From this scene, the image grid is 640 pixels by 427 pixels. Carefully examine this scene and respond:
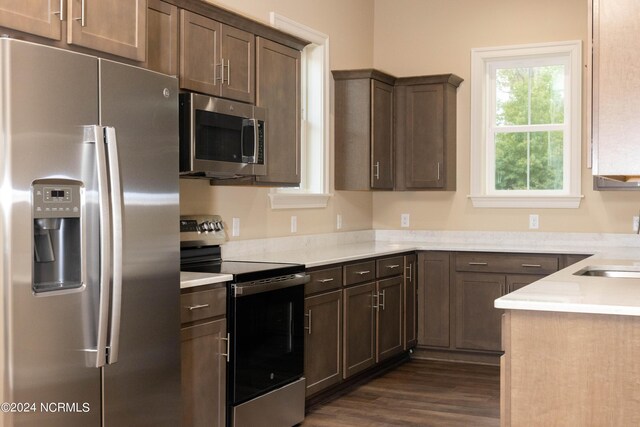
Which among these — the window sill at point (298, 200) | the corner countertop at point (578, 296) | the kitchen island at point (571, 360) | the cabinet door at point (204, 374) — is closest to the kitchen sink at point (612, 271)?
the corner countertop at point (578, 296)

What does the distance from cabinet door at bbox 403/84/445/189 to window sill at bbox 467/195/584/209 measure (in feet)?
1.39

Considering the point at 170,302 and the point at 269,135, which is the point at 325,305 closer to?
the point at 269,135

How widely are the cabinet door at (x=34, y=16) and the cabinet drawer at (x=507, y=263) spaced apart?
402 cm

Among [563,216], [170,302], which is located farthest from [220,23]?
[563,216]

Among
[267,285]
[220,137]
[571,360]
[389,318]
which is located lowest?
[389,318]

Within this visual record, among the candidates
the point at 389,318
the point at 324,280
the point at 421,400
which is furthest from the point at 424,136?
the point at 421,400

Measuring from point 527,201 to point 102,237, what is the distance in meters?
4.49

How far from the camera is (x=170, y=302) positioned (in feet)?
10.1

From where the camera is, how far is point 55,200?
249 cm

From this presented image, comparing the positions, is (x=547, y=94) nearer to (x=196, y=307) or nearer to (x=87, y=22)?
(x=196, y=307)

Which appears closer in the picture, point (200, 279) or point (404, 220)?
point (200, 279)

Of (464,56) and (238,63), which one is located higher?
(464,56)

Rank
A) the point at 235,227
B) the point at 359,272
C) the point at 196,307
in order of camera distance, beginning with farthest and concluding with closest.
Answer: the point at 359,272 < the point at 235,227 < the point at 196,307

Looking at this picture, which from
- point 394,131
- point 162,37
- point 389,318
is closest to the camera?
point 162,37
